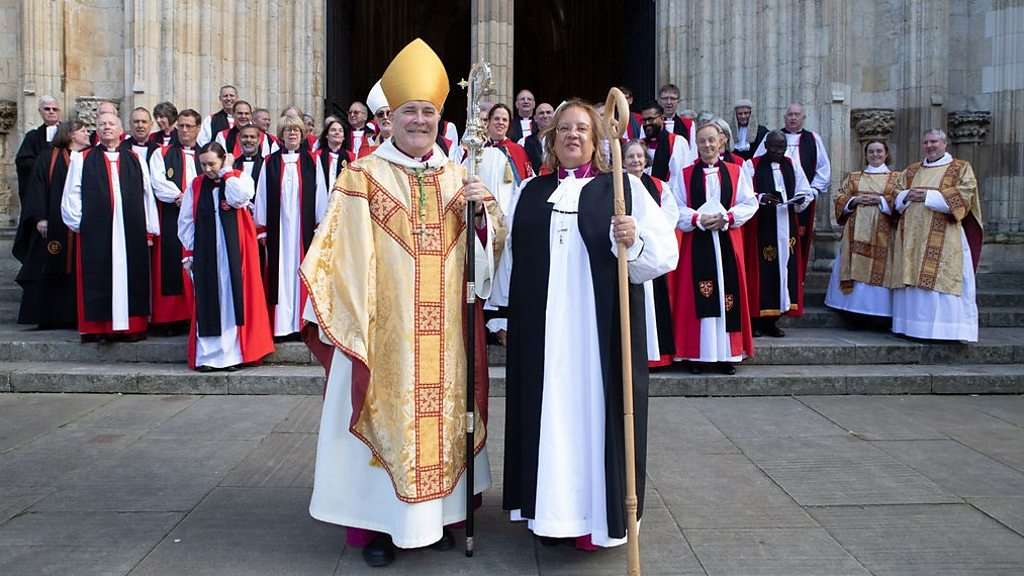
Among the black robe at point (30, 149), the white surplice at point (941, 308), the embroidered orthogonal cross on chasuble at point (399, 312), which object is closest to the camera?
the embroidered orthogonal cross on chasuble at point (399, 312)

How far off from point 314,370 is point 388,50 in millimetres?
10797

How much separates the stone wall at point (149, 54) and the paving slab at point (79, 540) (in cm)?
646

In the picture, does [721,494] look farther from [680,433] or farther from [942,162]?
[942,162]

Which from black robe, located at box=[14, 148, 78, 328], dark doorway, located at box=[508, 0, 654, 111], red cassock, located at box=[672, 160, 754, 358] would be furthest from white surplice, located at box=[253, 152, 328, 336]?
dark doorway, located at box=[508, 0, 654, 111]

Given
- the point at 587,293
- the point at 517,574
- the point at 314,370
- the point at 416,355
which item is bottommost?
the point at 517,574

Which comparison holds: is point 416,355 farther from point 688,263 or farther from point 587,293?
point 688,263

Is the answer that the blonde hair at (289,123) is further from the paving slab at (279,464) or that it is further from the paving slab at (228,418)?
the paving slab at (279,464)

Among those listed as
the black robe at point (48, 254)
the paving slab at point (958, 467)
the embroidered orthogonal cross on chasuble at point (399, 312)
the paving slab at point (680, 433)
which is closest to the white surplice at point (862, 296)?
the paving slab at point (680, 433)

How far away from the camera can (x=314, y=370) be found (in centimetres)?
679

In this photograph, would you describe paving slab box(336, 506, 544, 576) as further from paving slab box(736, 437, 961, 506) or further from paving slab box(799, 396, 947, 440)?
paving slab box(799, 396, 947, 440)

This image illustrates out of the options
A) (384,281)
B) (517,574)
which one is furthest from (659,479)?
(384,281)

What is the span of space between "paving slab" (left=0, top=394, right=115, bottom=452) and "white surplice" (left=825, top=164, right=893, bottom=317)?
21.4 ft

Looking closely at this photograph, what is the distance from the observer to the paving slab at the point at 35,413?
5.29 metres

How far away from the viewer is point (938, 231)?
7.43 m
